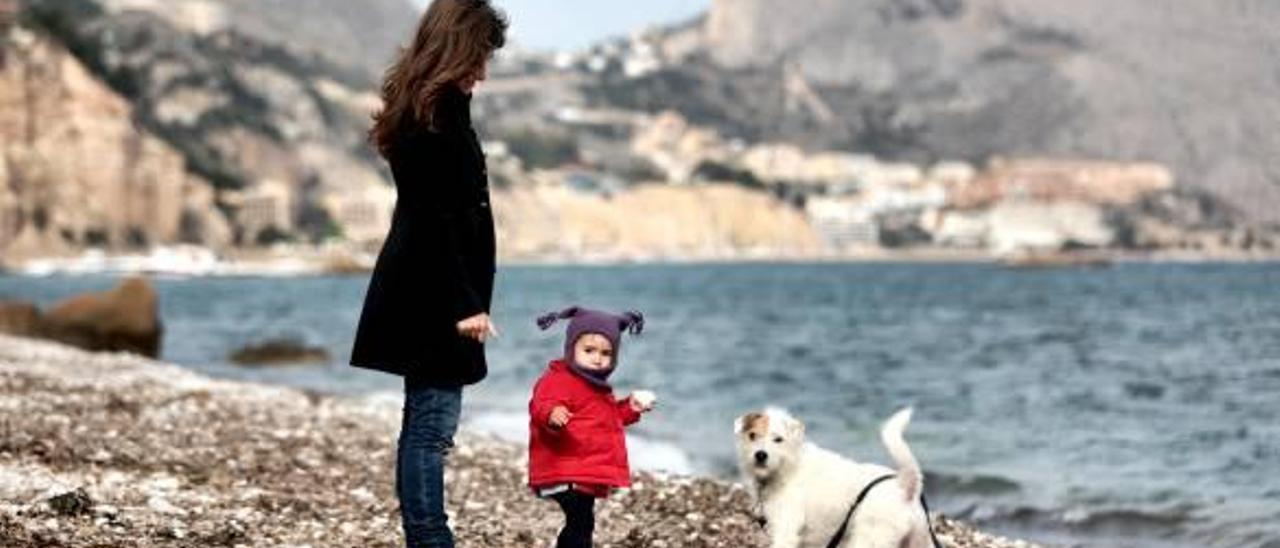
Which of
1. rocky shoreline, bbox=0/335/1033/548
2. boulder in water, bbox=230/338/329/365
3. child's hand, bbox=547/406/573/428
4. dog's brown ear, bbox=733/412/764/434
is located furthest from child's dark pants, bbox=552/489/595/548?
boulder in water, bbox=230/338/329/365

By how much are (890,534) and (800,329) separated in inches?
2628

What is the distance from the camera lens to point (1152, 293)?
387 feet

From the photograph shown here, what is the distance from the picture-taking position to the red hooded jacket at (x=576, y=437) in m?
7.57

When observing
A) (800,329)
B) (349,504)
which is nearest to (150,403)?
(349,504)

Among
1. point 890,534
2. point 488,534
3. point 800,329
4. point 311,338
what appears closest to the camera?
point 890,534

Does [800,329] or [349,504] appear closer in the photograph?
[349,504]

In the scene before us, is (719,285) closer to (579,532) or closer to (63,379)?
(63,379)

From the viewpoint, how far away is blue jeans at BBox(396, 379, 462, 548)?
24.2ft

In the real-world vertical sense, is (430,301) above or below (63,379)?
above

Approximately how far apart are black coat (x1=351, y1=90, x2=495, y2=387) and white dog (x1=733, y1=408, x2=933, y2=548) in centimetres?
153

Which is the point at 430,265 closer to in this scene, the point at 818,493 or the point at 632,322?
the point at 632,322

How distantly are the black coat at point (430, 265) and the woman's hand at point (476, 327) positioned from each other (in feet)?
0.11

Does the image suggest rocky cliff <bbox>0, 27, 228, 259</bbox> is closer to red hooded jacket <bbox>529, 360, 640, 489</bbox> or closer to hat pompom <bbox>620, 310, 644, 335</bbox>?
hat pompom <bbox>620, 310, 644, 335</bbox>

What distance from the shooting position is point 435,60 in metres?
7.23
